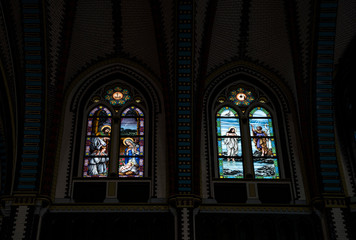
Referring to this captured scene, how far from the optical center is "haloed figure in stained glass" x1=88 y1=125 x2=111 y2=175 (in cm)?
1557

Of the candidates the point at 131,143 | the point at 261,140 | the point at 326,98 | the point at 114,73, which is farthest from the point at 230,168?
the point at 114,73

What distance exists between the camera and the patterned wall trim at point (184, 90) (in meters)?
14.8

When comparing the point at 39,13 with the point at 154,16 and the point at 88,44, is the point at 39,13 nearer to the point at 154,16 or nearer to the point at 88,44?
the point at 88,44

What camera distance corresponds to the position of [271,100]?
56.5ft

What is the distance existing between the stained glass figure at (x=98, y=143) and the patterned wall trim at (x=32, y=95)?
1.77 meters

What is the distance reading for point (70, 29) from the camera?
50.6 feet

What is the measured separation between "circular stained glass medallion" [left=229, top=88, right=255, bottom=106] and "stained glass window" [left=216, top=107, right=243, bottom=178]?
38 centimetres

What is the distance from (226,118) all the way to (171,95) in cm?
231

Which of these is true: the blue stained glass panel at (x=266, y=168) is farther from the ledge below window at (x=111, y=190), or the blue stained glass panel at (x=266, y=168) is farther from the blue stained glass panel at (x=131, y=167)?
the blue stained glass panel at (x=131, y=167)

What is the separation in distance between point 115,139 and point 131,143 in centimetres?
56

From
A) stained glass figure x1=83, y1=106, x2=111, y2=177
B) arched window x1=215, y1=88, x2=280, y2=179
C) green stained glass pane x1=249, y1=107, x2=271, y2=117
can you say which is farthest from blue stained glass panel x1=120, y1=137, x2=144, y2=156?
green stained glass pane x1=249, y1=107, x2=271, y2=117

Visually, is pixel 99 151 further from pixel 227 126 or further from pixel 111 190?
pixel 227 126

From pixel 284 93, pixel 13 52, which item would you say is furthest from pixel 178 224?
pixel 13 52

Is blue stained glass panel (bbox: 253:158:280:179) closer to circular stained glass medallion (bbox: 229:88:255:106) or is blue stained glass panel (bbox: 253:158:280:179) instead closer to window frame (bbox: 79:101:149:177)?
circular stained glass medallion (bbox: 229:88:255:106)
